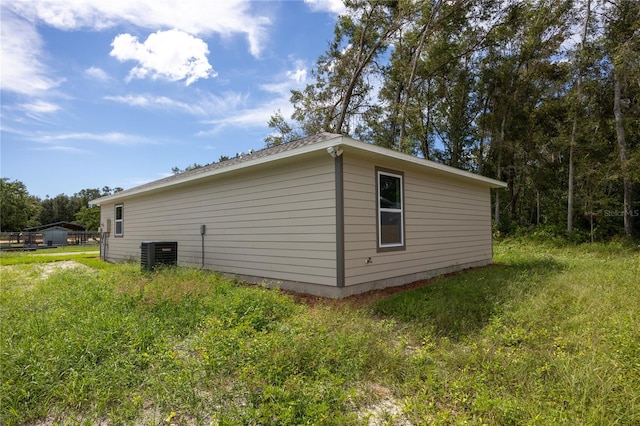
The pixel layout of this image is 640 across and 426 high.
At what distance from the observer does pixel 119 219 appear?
12031 mm

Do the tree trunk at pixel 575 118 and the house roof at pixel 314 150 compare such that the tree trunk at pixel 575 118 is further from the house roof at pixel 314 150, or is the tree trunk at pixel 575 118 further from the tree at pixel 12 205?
the tree at pixel 12 205

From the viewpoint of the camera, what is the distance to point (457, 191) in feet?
27.4

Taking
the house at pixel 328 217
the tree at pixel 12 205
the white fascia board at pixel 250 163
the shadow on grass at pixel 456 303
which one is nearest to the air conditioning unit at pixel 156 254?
the house at pixel 328 217

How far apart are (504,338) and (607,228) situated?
47.1 ft

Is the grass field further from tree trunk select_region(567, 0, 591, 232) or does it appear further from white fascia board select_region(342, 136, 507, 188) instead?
tree trunk select_region(567, 0, 591, 232)

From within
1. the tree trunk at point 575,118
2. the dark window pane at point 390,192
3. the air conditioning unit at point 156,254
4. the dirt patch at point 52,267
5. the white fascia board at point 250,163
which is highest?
the tree trunk at point 575,118

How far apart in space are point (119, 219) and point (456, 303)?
11.9 meters

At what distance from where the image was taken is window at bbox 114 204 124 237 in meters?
11.8

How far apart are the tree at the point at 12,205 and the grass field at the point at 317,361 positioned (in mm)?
36524

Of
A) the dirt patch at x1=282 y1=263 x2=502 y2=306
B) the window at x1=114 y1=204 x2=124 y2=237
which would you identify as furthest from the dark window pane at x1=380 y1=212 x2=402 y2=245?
the window at x1=114 y1=204 x2=124 y2=237

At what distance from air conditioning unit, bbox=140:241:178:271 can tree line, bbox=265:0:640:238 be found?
11028 mm

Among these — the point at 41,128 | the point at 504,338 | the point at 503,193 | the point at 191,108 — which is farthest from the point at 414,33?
the point at 504,338

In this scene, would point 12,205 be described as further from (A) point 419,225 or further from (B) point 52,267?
(A) point 419,225

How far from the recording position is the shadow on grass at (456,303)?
371 cm
